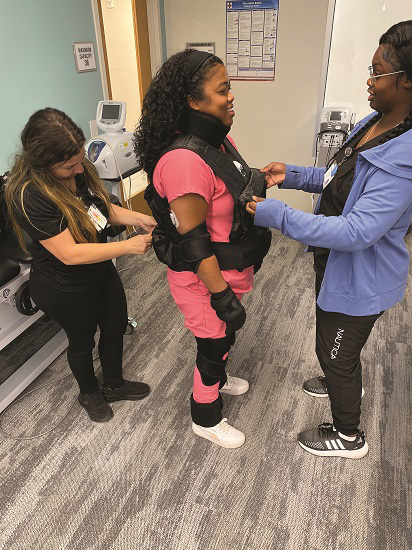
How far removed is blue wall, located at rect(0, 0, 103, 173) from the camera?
228cm

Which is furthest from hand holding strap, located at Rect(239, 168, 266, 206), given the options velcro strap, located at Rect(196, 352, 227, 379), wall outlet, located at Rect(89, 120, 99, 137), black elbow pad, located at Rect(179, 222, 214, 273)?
wall outlet, located at Rect(89, 120, 99, 137)

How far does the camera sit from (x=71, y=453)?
1.78m

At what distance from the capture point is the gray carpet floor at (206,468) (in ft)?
4.87

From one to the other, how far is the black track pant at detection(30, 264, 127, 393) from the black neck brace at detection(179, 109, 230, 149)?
767 mm

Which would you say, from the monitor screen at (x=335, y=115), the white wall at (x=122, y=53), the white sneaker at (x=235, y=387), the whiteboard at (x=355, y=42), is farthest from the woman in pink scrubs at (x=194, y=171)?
the white wall at (x=122, y=53)

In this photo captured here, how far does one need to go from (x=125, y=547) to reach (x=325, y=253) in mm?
1277

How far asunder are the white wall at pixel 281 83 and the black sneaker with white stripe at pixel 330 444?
250 centimetres

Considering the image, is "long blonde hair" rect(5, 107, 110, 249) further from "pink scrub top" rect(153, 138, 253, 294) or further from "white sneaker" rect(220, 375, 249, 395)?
"white sneaker" rect(220, 375, 249, 395)

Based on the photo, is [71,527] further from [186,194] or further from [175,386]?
[186,194]

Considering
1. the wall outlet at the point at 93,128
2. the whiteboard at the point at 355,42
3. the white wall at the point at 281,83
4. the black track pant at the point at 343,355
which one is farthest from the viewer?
the white wall at the point at 281,83

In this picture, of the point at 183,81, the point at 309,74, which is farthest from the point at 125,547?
the point at 309,74

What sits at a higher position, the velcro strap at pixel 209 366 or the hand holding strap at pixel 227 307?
the hand holding strap at pixel 227 307

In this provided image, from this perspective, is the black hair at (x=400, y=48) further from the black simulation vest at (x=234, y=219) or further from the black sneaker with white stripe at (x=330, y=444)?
the black sneaker with white stripe at (x=330, y=444)

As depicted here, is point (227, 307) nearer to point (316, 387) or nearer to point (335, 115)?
point (316, 387)
